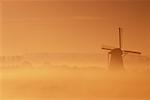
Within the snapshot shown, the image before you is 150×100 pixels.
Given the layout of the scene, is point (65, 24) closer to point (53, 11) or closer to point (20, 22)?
point (53, 11)

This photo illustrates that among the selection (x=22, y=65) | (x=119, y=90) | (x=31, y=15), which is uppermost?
(x=31, y=15)

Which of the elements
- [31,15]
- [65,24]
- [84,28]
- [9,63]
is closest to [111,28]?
[84,28]

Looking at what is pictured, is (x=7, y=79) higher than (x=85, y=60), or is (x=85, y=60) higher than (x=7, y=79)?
(x=85, y=60)

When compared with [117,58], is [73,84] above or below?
below

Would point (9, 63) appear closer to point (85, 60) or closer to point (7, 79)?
point (7, 79)

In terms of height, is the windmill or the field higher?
the windmill

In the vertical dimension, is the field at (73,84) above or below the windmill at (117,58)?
below

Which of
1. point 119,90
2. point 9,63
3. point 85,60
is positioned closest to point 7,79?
point 9,63
